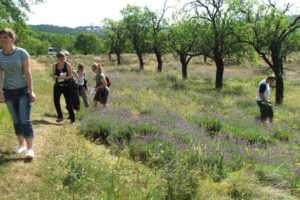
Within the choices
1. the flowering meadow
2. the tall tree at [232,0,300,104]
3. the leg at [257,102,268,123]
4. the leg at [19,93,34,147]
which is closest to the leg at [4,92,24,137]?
the leg at [19,93,34,147]

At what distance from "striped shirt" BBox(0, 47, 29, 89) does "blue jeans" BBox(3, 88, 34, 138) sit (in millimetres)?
103

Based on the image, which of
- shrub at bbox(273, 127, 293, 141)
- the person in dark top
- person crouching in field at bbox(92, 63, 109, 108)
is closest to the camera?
the person in dark top

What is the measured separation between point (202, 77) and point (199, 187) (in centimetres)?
2016

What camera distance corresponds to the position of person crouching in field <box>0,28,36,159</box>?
135 inches

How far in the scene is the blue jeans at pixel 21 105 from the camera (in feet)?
11.7

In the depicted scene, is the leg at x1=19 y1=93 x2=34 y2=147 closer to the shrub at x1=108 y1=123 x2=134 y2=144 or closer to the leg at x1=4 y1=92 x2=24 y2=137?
the leg at x1=4 y1=92 x2=24 y2=137

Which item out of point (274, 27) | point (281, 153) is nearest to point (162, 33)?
point (274, 27)

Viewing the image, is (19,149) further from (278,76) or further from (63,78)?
(278,76)

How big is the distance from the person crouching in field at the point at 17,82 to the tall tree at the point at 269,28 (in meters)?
11.6

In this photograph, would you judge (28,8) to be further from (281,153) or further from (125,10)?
(125,10)

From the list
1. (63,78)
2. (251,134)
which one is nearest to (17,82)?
(63,78)

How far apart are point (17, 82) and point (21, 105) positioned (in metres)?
0.39

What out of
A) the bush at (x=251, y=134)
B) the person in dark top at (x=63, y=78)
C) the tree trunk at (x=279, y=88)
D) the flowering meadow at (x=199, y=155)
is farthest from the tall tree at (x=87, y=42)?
the bush at (x=251, y=134)

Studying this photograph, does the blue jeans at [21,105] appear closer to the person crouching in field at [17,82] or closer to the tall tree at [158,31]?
the person crouching in field at [17,82]
